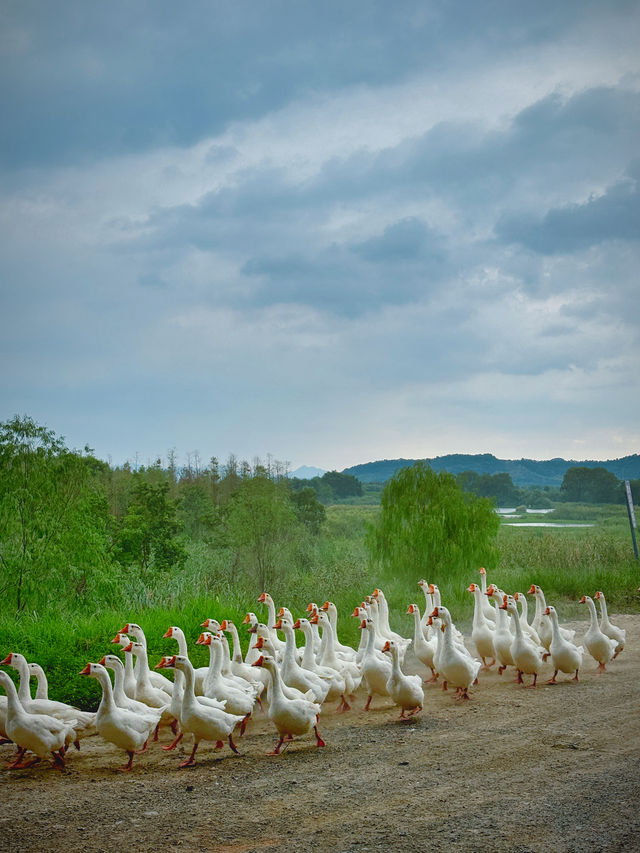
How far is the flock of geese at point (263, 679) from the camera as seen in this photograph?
730 cm

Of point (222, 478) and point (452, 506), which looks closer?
point (452, 506)

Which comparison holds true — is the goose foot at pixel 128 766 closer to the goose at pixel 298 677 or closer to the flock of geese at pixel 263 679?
the flock of geese at pixel 263 679

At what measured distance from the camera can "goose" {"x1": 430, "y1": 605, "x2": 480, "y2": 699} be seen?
9359 mm

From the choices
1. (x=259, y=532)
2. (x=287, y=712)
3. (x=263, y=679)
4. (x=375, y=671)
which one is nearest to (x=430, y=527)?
(x=259, y=532)

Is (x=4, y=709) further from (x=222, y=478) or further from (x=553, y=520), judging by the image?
(x=553, y=520)

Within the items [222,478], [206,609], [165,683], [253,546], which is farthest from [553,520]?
[165,683]

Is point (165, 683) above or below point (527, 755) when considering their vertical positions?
above

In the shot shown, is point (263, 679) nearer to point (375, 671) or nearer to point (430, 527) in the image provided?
point (375, 671)

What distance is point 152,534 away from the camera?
19.2 meters

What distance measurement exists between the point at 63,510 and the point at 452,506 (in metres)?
8.89

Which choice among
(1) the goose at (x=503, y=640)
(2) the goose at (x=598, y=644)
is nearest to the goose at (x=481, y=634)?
(1) the goose at (x=503, y=640)

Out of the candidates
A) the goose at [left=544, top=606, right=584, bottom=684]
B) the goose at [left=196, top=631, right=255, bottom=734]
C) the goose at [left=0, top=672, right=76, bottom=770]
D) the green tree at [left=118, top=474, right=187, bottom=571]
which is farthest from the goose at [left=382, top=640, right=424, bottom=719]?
the green tree at [left=118, top=474, right=187, bottom=571]

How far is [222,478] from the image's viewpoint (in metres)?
32.9

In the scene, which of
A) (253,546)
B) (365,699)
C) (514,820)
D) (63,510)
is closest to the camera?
(514,820)
